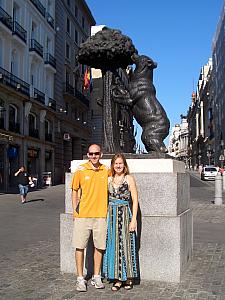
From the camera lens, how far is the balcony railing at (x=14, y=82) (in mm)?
28820

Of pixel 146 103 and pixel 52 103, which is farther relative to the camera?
pixel 52 103

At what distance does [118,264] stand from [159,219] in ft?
2.81

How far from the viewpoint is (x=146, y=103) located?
21.7 ft

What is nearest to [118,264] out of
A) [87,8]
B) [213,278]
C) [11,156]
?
[213,278]

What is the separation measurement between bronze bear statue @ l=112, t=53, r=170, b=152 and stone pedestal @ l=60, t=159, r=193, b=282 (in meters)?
0.87

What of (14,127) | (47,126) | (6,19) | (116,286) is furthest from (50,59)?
(116,286)

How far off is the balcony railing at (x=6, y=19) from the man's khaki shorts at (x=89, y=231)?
86.9 feet

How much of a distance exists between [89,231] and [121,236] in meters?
0.40

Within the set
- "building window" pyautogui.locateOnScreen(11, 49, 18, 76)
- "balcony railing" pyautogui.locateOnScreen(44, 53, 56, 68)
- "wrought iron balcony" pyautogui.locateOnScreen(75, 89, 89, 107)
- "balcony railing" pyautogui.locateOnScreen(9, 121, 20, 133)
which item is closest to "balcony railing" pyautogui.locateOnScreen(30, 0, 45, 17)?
"balcony railing" pyautogui.locateOnScreen(44, 53, 56, 68)

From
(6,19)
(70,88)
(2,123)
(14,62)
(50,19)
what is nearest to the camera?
(2,123)

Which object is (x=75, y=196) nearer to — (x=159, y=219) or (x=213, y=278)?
(x=159, y=219)

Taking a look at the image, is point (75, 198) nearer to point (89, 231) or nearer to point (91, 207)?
point (91, 207)

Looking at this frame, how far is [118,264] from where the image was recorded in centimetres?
497

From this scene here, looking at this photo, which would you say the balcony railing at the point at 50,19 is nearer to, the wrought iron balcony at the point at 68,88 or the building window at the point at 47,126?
the wrought iron balcony at the point at 68,88
